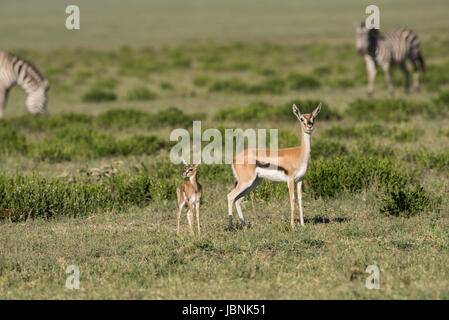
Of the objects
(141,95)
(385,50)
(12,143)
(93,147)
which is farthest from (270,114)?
(141,95)

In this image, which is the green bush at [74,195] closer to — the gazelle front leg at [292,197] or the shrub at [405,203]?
the gazelle front leg at [292,197]

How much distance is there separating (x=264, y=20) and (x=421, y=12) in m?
16.9

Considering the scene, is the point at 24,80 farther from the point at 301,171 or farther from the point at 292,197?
the point at 301,171

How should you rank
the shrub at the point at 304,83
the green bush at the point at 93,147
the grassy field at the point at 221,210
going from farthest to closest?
1. the shrub at the point at 304,83
2. the green bush at the point at 93,147
3. the grassy field at the point at 221,210

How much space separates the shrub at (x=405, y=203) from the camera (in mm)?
7598

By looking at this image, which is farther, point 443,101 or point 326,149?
point 443,101

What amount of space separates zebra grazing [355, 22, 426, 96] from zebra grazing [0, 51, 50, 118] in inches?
331

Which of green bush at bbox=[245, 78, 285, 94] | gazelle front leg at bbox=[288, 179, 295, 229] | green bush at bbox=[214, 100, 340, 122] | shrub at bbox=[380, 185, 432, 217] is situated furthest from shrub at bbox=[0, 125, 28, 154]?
green bush at bbox=[245, 78, 285, 94]

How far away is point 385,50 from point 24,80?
9.75 meters

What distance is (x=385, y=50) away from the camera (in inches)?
756

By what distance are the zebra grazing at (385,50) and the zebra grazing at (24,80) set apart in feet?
27.6

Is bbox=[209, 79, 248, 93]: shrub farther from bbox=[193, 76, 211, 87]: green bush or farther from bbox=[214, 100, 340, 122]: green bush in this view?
bbox=[214, 100, 340, 122]: green bush

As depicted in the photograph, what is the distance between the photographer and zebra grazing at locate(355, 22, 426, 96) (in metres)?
18.7

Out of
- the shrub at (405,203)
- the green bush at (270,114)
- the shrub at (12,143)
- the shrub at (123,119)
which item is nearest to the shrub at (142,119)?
the shrub at (123,119)
